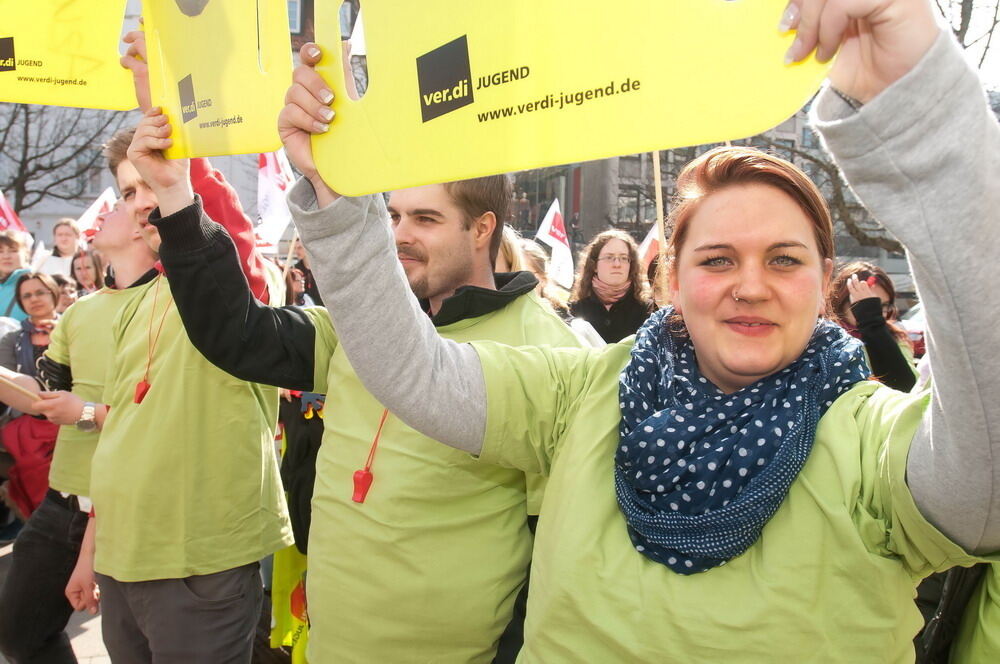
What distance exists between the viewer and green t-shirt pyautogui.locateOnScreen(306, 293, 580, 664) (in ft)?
5.90

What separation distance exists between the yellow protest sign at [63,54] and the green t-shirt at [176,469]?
65cm

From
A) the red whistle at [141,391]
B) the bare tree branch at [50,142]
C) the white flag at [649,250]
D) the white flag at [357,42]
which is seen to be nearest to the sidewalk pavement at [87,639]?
the red whistle at [141,391]

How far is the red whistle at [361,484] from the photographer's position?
1.84 m

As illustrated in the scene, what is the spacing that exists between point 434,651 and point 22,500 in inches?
140

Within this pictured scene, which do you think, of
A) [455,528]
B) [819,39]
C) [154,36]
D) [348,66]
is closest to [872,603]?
[819,39]

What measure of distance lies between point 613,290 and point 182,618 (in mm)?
3606

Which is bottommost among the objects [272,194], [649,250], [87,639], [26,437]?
[87,639]

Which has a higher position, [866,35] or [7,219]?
[7,219]

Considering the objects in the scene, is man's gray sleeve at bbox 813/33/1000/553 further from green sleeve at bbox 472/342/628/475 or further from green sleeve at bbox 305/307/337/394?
green sleeve at bbox 305/307/337/394

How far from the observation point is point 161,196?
1.92 meters

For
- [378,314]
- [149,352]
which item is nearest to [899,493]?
[378,314]

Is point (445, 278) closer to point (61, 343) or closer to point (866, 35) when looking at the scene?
point (866, 35)

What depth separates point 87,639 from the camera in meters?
4.05

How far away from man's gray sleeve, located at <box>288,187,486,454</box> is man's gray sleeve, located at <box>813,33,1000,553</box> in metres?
0.73
